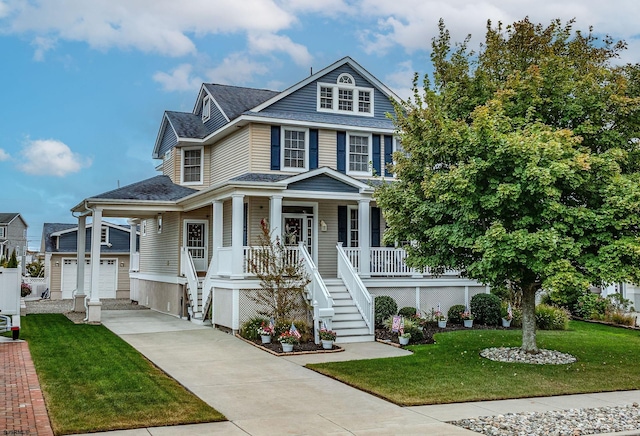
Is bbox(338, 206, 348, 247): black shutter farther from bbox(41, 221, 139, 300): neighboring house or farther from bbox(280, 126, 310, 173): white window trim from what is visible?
bbox(41, 221, 139, 300): neighboring house

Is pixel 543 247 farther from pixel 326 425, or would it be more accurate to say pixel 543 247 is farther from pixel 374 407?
pixel 326 425

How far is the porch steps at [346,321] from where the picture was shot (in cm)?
1590

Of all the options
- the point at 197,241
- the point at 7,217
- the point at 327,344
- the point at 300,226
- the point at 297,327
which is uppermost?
the point at 7,217

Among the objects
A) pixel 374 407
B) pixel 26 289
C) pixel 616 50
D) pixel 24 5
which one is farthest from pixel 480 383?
pixel 26 289

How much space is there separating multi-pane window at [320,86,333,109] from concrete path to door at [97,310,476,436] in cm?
916

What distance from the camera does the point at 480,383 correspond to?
10.8 meters

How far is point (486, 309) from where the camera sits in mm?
19156

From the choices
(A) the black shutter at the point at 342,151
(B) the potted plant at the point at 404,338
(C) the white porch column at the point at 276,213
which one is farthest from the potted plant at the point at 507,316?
(C) the white porch column at the point at 276,213

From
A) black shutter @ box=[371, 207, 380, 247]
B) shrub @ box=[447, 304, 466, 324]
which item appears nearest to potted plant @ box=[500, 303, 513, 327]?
shrub @ box=[447, 304, 466, 324]

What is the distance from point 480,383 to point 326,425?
397cm

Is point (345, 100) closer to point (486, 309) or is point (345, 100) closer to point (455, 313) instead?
point (455, 313)

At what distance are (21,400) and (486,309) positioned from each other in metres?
14.1

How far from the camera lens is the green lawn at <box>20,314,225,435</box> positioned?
316 inches

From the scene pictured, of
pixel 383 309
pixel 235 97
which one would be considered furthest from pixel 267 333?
pixel 235 97
